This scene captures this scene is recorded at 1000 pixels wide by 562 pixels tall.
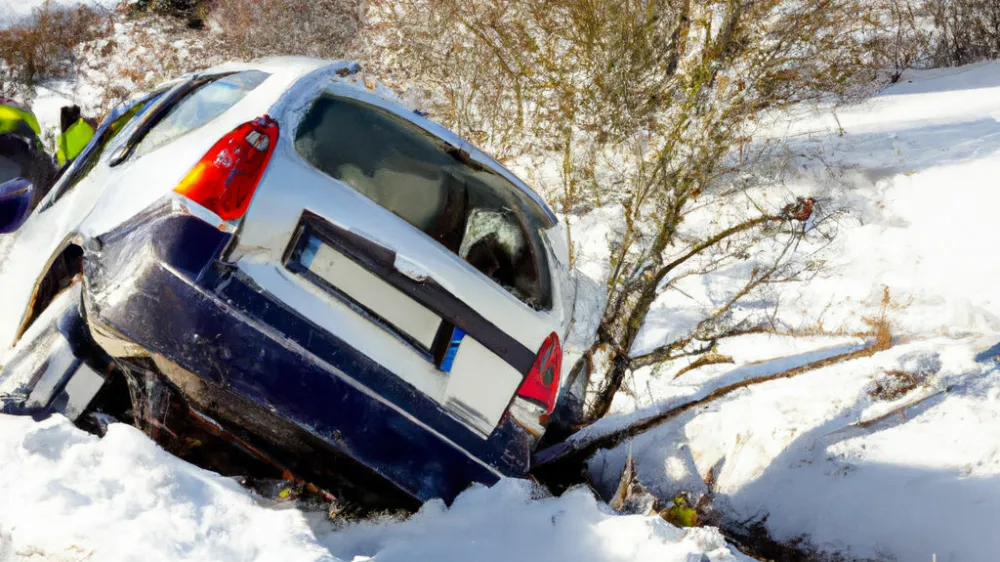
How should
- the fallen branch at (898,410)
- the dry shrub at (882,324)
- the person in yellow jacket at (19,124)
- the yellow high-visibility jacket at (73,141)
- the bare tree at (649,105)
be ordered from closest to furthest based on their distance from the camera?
the fallen branch at (898,410)
the dry shrub at (882,324)
the person in yellow jacket at (19,124)
the bare tree at (649,105)
the yellow high-visibility jacket at (73,141)

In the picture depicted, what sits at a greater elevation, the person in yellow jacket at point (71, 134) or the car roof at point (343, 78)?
the car roof at point (343, 78)

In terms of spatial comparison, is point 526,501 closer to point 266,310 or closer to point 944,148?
point 266,310

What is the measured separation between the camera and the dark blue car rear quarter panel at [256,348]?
6.59 feet

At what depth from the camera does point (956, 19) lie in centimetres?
898

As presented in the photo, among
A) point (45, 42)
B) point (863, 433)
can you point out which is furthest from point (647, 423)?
point (45, 42)

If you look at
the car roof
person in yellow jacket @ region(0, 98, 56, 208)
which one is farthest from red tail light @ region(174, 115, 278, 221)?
person in yellow jacket @ region(0, 98, 56, 208)

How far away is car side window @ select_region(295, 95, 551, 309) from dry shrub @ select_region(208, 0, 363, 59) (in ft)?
25.7

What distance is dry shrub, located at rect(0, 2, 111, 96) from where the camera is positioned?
32.0ft

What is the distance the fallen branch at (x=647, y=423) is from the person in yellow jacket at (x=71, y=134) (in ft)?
14.0

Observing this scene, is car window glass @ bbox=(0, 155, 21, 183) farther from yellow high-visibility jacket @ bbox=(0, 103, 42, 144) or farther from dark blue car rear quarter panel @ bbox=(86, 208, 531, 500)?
dark blue car rear quarter panel @ bbox=(86, 208, 531, 500)

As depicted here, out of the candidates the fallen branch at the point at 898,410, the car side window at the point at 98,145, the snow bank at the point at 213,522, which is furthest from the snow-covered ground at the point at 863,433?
the car side window at the point at 98,145

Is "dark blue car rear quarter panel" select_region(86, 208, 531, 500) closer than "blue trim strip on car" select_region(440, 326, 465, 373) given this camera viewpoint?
Yes

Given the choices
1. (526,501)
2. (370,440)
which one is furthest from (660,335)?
(370,440)

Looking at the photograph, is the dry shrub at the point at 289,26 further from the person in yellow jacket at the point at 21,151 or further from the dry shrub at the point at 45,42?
the person in yellow jacket at the point at 21,151
